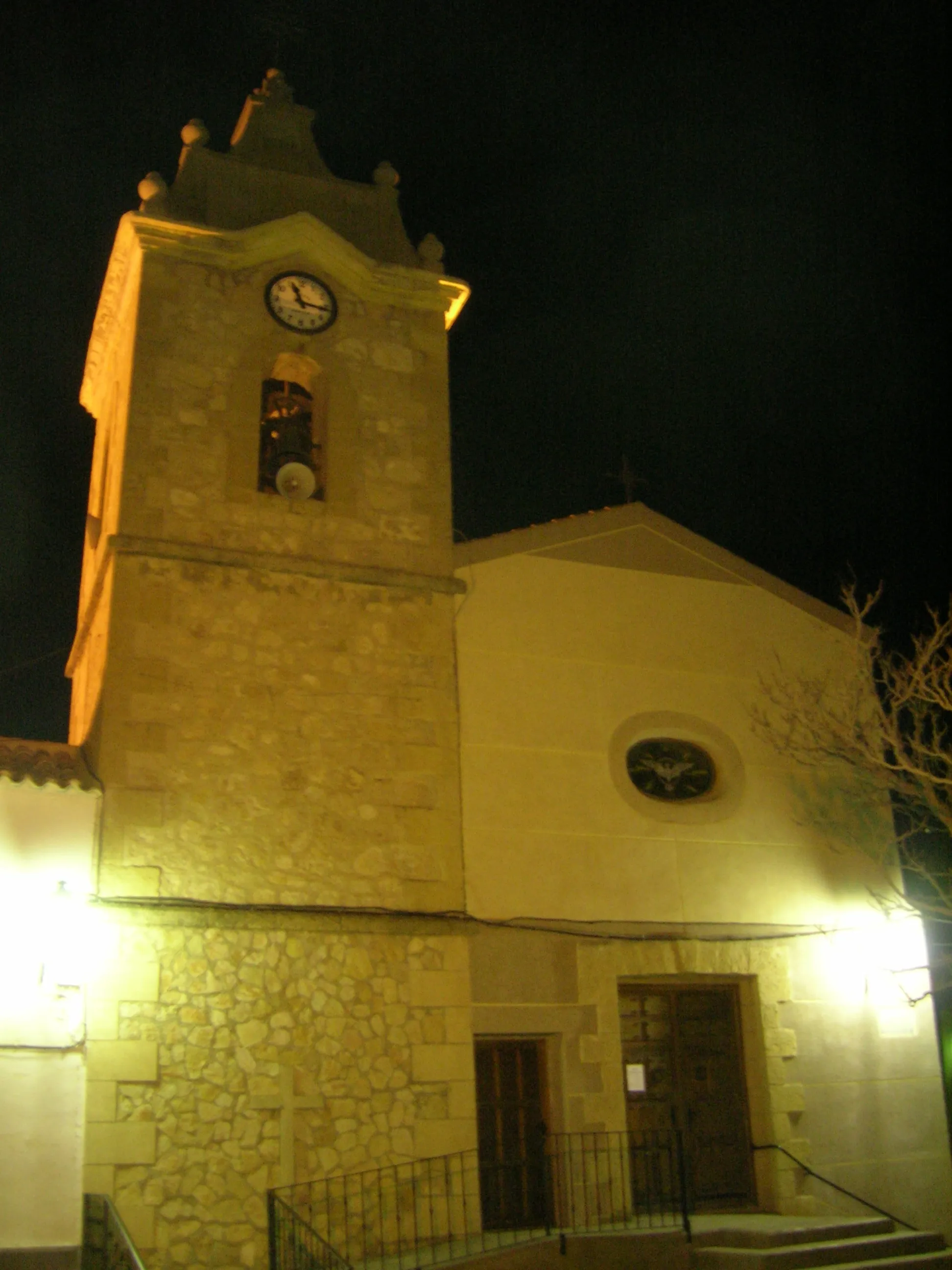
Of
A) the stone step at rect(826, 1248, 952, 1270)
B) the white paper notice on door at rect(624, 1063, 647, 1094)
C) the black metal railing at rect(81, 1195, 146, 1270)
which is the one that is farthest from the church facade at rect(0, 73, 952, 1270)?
the stone step at rect(826, 1248, 952, 1270)

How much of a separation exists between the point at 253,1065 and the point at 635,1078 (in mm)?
3187

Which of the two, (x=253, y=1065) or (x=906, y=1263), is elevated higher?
(x=253, y=1065)

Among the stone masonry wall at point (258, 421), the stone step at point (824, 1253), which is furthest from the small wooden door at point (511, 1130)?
the stone masonry wall at point (258, 421)

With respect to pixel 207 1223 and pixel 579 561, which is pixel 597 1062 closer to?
pixel 207 1223

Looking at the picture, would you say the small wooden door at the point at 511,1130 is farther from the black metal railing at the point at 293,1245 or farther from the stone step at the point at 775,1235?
the black metal railing at the point at 293,1245

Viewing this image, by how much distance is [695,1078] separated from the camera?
11.0 meters

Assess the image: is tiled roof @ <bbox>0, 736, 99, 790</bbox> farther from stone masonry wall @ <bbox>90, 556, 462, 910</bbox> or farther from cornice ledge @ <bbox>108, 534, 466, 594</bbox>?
cornice ledge @ <bbox>108, 534, 466, 594</bbox>

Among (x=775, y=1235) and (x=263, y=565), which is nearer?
(x=775, y=1235)

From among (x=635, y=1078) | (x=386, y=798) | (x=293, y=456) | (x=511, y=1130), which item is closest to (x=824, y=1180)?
(x=635, y=1078)

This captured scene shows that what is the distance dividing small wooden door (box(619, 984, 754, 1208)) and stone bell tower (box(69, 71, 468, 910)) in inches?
78.6

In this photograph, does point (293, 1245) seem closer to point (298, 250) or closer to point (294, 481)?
point (294, 481)

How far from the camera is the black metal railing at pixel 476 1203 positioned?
8938mm

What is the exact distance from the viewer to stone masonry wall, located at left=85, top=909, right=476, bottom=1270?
8.81 meters

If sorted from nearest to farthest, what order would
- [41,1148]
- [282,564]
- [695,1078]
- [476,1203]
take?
[41,1148], [476,1203], [282,564], [695,1078]
